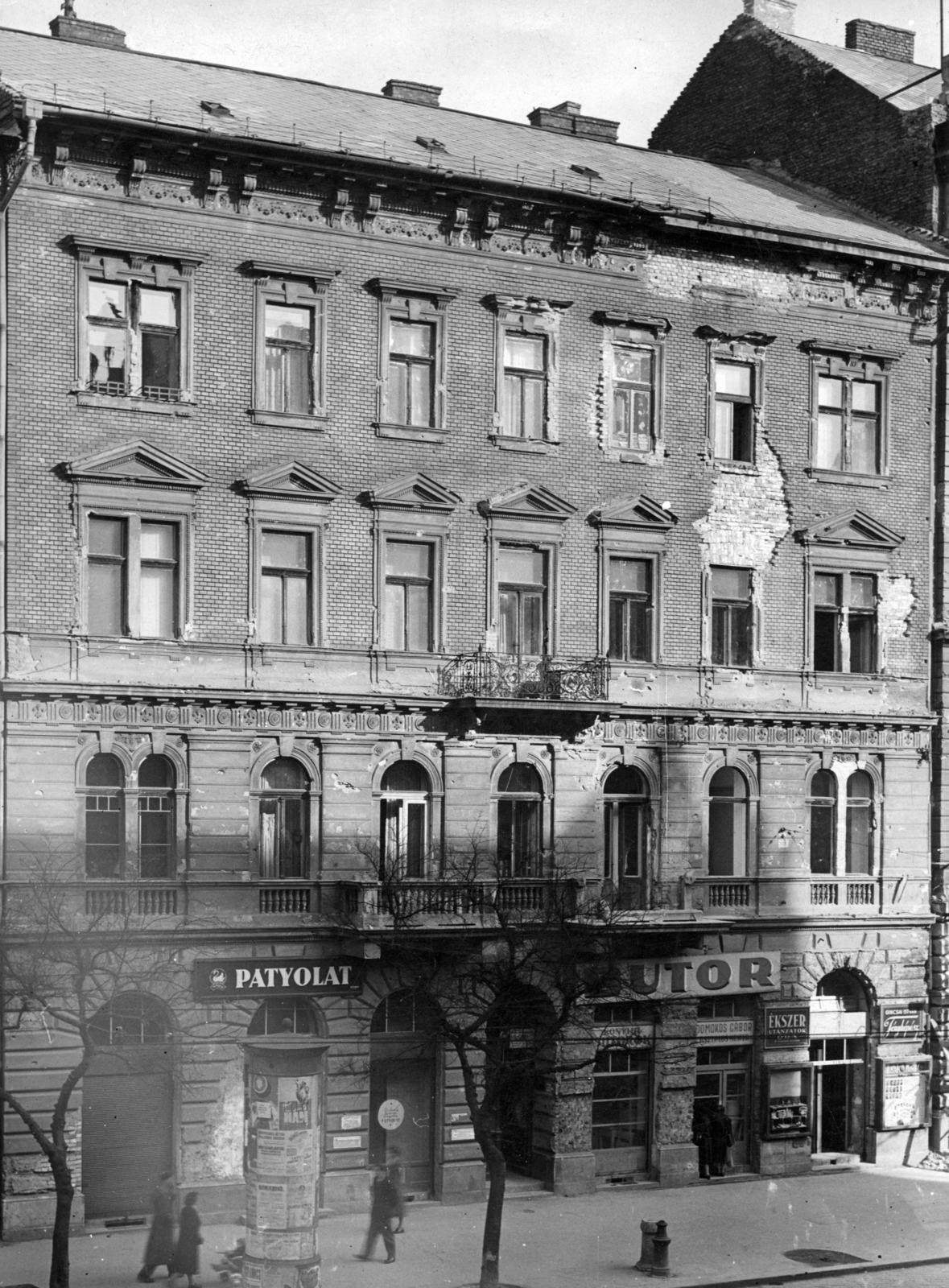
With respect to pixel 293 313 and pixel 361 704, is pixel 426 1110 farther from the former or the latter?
pixel 293 313

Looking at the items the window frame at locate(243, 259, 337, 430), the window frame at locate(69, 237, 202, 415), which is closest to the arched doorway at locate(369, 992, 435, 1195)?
the window frame at locate(243, 259, 337, 430)

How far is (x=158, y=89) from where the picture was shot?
34.2 m

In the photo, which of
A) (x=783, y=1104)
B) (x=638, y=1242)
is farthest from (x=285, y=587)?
(x=783, y=1104)

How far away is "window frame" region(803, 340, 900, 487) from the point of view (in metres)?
37.8

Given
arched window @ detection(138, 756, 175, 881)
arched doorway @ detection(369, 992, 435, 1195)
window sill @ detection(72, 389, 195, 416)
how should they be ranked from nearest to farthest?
window sill @ detection(72, 389, 195, 416) → arched window @ detection(138, 756, 175, 881) → arched doorway @ detection(369, 992, 435, 1195)

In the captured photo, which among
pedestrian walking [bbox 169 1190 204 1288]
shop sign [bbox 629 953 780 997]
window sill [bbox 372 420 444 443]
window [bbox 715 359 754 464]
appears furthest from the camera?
window [bbox 715 359 754 464]

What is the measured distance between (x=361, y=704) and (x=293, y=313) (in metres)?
6.53

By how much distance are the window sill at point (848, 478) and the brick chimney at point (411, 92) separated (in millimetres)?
10248

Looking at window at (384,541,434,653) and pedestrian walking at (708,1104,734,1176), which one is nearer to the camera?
window at (384,541,434,653)

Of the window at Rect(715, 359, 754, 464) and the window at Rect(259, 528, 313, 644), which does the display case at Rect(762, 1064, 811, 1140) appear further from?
the window at Rect(259, 528, 313, 644)

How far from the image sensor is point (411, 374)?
3431cm

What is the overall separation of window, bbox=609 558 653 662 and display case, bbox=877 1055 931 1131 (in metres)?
9.10

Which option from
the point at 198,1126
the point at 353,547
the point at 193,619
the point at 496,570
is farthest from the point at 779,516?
the point at 198,1126

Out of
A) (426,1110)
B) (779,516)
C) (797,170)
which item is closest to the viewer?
(426,1110)
